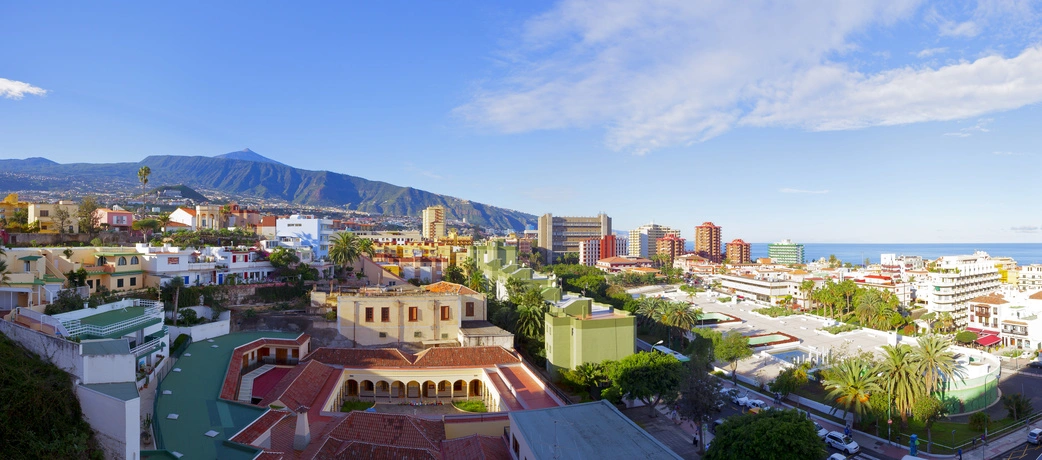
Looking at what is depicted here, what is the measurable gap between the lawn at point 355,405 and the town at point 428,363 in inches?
3.9

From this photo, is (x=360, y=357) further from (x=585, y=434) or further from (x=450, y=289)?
(x=585, y=434)

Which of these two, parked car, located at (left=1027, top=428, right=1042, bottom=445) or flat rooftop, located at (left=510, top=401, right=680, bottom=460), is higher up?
flat rooftop, located at (left=510, top=401, right=680, bottom=460)

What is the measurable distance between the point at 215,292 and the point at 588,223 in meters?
118

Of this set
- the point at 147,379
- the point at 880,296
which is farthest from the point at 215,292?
the point at 880,296

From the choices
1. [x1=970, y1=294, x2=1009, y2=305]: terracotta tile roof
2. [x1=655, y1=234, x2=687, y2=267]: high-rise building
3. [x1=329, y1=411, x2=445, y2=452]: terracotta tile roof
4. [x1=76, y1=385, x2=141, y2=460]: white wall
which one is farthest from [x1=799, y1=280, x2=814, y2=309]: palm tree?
[x1=76, y1=385, x2=141, y2=460]: white wall

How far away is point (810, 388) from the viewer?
34.1 metres

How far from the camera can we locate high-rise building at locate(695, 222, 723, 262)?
14750cm

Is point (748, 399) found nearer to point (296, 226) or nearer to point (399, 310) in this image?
point (399, 310)

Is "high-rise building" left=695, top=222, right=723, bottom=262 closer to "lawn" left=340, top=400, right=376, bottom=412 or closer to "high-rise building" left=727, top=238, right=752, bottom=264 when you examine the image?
"high-rise building" left=727, top=238, right=752, bottom=264

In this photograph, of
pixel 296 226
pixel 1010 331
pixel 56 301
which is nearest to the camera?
pixel 56 301

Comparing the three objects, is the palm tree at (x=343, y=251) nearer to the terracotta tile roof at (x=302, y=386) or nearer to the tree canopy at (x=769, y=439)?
the terracotta tile roof at (x=302, y=386)

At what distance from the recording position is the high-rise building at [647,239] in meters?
168

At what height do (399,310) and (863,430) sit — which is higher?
(399,310)

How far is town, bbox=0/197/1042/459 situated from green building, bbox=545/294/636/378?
0.11 m
